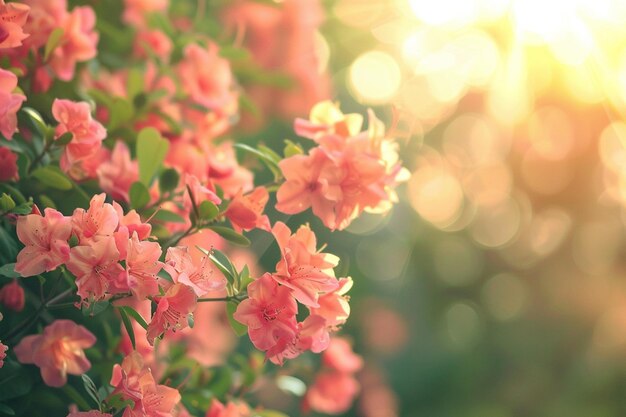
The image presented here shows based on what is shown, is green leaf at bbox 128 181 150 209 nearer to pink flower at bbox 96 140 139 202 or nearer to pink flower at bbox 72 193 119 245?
pink flower at bbox 96 140 139 202

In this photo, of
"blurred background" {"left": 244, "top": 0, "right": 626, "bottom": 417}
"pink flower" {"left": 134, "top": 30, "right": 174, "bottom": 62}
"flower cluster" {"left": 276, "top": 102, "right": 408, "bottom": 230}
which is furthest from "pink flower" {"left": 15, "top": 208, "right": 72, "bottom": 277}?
"blurred background" {"left": 244, "top": 0, "right": 626, "bottom": 417}

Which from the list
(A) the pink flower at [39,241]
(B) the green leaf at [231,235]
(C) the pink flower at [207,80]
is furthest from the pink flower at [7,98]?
(C) the pink flower at [207,80]

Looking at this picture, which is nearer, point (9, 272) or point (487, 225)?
point (9, 272)

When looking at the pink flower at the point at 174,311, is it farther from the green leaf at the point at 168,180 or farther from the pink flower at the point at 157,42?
the pink flower at the point at 157,42


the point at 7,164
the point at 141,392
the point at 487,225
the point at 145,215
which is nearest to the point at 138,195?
the point at 145,215

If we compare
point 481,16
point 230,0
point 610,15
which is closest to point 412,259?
point 481,16

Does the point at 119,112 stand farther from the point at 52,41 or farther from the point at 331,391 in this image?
the point at 331,391

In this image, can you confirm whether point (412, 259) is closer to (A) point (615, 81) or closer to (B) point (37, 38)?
(A) point (615, 81)
